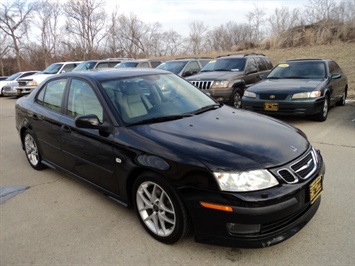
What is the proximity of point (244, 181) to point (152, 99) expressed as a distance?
1.57 meters

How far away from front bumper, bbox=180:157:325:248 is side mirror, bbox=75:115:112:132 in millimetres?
1132

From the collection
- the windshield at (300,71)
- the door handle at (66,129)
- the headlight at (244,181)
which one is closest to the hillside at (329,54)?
the windshield at (300,71)

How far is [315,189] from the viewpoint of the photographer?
2598mm

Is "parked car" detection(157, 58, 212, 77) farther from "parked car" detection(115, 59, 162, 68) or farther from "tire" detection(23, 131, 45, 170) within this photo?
"tire" detection(23, 131, 45, 170)

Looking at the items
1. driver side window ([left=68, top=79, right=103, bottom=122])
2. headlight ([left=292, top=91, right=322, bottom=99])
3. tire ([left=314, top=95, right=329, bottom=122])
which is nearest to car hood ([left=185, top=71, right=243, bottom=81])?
headlight ([left=292, top=91, right=322, bottom=99])

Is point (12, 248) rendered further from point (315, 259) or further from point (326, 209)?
point (326, 209)

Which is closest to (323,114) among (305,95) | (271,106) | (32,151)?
(305,95)

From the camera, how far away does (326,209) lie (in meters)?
3.14

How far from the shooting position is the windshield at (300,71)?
25.2ft

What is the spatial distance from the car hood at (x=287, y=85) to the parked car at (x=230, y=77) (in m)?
1.19

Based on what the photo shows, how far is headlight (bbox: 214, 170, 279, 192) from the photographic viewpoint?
227cm

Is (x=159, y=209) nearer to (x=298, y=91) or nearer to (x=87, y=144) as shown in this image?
(x=87, y=144)

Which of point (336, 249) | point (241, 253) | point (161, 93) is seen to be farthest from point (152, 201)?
point (336, 249)

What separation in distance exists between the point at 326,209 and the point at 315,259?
0.88 metres
